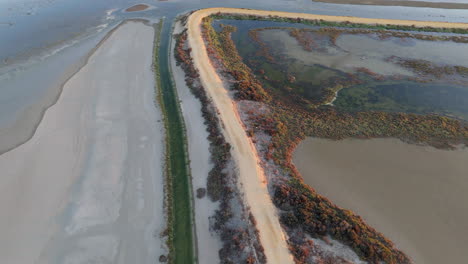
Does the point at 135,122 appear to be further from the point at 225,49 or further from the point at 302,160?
the point at 225,49

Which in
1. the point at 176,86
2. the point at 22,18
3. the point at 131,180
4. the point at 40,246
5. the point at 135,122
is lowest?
the point at 40,246

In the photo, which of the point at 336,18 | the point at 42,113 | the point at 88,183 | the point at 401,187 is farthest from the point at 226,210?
the point at 336,18

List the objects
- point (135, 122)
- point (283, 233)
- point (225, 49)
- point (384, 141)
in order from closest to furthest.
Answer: point (283, 233) → point (384, 141) → point (135, 122) → point (225, 49)

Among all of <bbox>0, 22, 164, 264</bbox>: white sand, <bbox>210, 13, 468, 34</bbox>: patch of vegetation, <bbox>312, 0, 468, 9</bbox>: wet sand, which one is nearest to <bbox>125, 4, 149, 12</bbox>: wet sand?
<bbox>210, 13, 468, 34</bbox>: patch of vegetation

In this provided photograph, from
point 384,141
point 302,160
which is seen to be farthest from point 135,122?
point 384,141

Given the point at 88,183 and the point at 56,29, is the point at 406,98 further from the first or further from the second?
the point at 56,29

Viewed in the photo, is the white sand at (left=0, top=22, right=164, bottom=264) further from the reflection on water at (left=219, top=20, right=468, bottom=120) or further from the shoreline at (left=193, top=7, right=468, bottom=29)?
the shoreline at (left=193, top=7, right=468, bottom=29)

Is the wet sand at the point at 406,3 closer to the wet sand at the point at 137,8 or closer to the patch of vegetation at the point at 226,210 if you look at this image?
the wet sand at the point at 137,8
